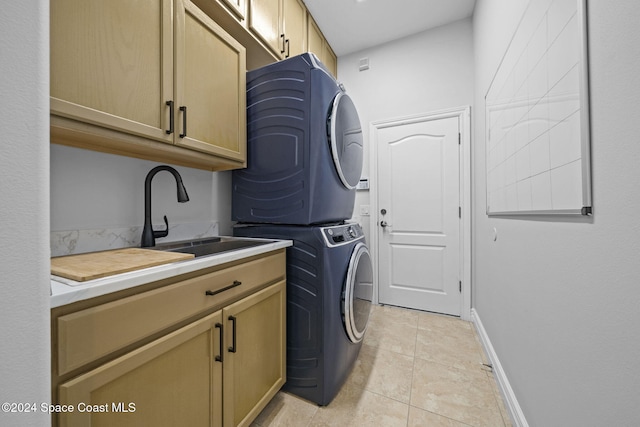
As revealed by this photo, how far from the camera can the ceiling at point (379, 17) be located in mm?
2234

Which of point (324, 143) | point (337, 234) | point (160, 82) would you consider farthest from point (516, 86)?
point (160, 82)

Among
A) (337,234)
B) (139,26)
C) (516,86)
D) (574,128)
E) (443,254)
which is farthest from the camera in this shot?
(443,254)

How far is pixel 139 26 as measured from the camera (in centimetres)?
97

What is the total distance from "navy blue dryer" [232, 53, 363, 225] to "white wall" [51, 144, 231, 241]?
0.98ft

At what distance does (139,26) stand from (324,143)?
0.92 meters

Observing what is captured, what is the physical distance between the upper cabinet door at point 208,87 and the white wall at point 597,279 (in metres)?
1.41

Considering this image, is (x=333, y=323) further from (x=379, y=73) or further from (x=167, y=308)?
(x=379, y=73)

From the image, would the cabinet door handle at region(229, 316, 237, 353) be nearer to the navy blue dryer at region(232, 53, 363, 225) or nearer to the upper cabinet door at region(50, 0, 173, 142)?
the navy blue dryer at region(232, 53, 363, 225)

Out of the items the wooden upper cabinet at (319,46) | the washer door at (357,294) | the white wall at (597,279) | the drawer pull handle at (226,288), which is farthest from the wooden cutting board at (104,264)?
the wooden upper cabinet at (319,46)

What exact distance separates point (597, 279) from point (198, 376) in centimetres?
124

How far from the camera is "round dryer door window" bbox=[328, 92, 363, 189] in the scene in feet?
4.86

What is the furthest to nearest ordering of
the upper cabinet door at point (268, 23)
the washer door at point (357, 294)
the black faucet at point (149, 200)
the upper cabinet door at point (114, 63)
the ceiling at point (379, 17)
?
the ceiling at point (379, 17) → the upper cabinet door at point (268, 23) → the washer door at point (357, 294) → the black faucet at point (149, 200) → the upper cabinet door at point (114, 63)

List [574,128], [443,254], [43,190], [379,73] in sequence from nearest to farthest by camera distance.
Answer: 1. [43,190]
2. [574,128]
3. [443,254]
4. [379,73]

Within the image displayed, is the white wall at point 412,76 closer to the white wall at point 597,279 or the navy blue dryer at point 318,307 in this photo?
the navy blue dryer at point 318,307
